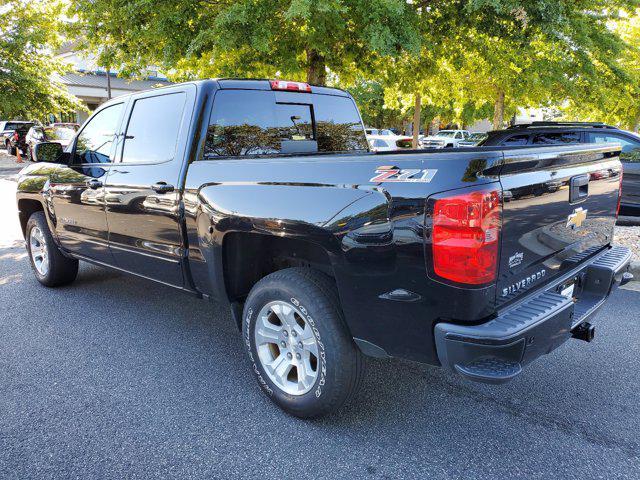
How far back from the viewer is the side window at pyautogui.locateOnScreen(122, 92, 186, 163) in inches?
140

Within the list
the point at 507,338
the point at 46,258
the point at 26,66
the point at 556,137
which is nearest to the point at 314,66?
the point at 556,137

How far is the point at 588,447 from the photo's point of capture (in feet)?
8.65

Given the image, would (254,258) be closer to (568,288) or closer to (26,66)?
(568,288)

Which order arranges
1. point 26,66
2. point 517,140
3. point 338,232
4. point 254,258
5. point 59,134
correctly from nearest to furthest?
1. point 338,232
2. point 254,258
3. point 517,140
4. point 59,134
5. point 26,66

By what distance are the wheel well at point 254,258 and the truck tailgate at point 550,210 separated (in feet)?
3.56

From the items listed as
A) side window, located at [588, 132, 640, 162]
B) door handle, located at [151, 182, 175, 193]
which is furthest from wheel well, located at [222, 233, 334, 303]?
side window, located at [588, 132, 640, 162]

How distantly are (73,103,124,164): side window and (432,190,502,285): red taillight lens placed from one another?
10.2 feet

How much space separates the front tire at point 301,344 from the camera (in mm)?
2641

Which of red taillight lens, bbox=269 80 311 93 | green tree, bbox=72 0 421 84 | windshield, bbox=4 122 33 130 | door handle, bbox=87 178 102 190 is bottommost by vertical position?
door handle, bbox=87 178 102 190

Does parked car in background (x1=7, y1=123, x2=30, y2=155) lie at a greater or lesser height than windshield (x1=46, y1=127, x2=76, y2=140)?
lesser

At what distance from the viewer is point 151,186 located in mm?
3562

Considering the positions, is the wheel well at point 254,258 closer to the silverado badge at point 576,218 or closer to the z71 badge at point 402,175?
the z71 badge at point 402,175

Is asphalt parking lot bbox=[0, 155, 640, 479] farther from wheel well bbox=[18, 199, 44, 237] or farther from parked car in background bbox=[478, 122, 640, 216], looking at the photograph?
parked car in background bbox=[478, 122, 640, 216]

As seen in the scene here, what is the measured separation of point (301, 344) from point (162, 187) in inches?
59.2
